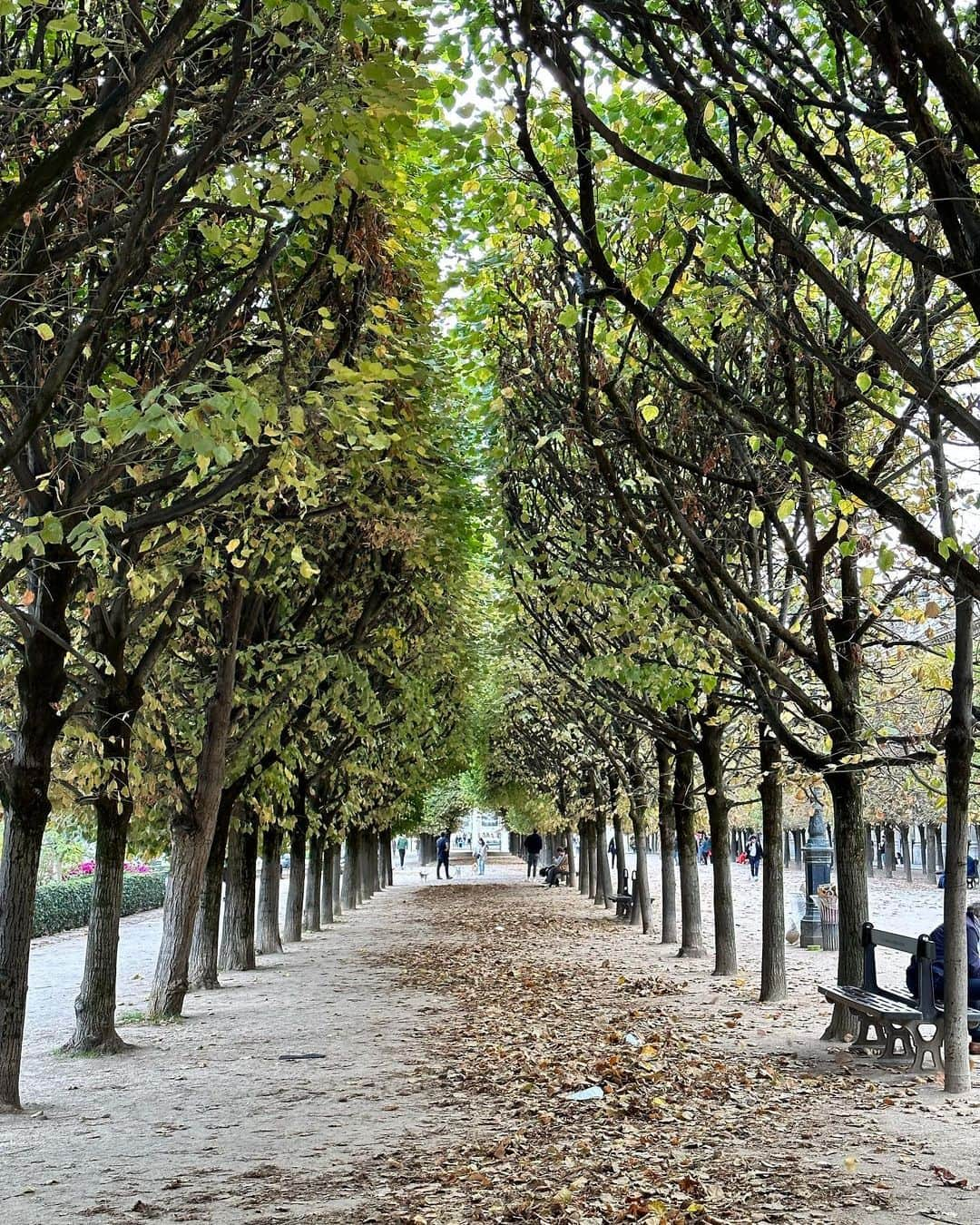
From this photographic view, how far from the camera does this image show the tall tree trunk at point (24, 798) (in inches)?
347

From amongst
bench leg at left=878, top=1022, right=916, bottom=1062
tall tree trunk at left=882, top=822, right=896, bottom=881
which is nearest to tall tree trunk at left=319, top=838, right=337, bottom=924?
bench leg at left=878, top=1022, right=916, bottom=1062

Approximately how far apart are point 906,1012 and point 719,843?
6.78 meters

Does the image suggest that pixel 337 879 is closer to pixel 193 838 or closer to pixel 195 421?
pixel 193 838

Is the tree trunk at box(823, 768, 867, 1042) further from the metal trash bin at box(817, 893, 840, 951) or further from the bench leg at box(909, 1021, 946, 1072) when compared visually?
the metal trash bin at box(817, 893, 840, 951)

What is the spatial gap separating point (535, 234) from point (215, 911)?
1195 cm

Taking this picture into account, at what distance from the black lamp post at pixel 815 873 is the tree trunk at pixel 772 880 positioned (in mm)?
6733

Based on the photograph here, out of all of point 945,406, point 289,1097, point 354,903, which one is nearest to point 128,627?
point 289,1097

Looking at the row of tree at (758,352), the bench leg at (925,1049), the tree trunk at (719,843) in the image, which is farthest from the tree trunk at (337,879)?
the bench leg at (925,1049)

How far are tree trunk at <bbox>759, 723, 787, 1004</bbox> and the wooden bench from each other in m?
2.90

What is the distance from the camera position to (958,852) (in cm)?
905

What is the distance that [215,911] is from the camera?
17.2m

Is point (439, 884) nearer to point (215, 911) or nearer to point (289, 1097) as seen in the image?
point (215, 911)

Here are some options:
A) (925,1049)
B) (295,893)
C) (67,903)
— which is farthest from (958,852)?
(67,903)

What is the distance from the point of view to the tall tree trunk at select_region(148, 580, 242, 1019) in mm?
13633
